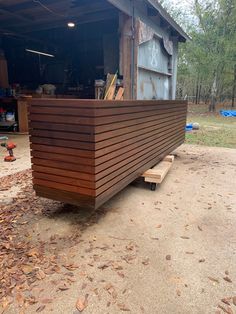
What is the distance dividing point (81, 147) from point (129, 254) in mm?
991

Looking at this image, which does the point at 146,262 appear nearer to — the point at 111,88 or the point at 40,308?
the point at 40,308

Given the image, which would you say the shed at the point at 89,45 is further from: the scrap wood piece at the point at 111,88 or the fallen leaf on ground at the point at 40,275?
the fallen leaf on ground at the point at 40,275

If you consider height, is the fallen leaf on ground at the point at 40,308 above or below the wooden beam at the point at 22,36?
below

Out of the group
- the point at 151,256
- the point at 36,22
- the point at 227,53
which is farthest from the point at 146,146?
the point at 227,53

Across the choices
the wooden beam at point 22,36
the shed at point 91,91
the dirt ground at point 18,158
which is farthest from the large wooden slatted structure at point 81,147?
the wooden beam at point 22,36

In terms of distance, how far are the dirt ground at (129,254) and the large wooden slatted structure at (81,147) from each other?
0.35 meters

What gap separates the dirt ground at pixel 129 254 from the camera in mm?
1663

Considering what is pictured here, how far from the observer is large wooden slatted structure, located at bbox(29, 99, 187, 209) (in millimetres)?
2123

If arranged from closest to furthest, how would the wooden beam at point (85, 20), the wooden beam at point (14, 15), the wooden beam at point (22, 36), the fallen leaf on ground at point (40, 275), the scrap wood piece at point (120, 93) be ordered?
1. the fallen leaf on ground at point (40, 275)
2. the scrap wood piece at point (120, 93)
3. the wooden beam at point (14, 15)
4. the wooden beam at point (85, 20)
5. the wooden beam at point (22, 36)

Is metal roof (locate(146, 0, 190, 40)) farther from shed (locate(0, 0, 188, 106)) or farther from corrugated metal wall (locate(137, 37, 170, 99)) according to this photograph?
corrugated metal wall (locate(137, 37, 170, 99))

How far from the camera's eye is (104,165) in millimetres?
2309

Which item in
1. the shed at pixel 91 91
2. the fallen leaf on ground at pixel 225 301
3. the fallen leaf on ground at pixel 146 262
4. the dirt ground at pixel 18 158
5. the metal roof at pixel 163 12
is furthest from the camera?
the metal roof at pixel 163 12

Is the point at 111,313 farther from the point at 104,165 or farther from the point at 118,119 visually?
the point at 118,119

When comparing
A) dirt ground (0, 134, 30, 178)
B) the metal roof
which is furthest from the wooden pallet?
the metal roof
